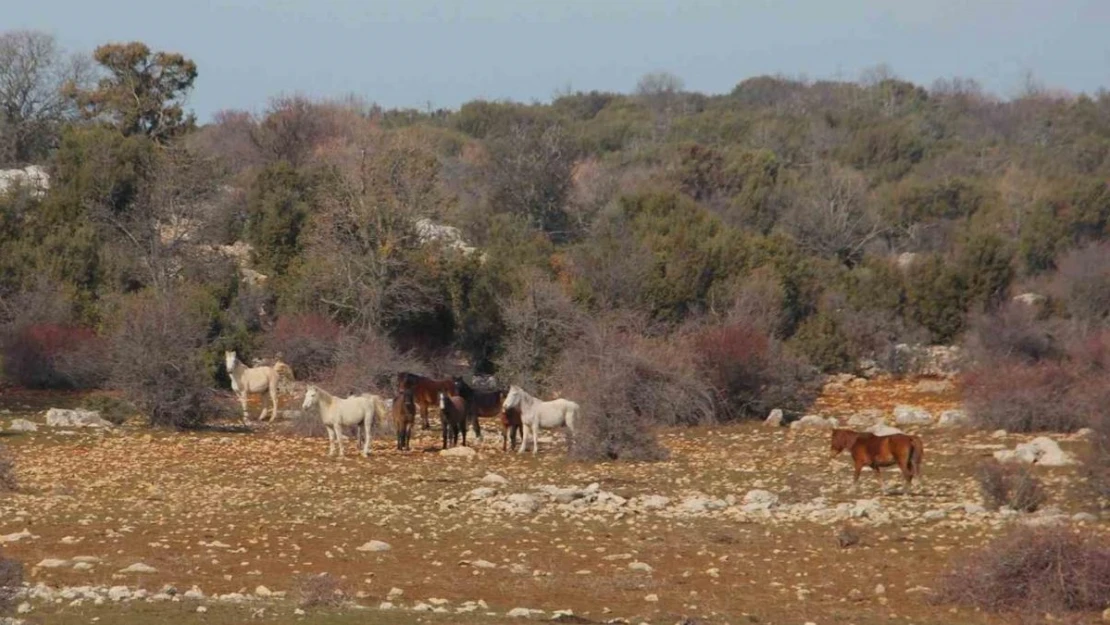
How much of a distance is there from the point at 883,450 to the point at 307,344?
2040cm

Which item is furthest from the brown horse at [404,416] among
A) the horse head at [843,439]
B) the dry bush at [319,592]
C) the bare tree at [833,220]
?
the bare tree at [833,220]

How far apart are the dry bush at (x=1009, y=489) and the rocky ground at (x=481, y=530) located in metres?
0.33

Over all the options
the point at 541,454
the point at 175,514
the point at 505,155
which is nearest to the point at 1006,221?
the point at 505,155

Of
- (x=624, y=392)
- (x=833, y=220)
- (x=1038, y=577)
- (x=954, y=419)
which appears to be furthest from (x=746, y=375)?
(x=833, y=220)

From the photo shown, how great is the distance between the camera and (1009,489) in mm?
Result: 21969

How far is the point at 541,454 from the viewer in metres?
29.3

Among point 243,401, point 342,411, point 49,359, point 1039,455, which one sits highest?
point 49,359

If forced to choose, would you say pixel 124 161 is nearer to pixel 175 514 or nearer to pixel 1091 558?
Result: pixel 175 514

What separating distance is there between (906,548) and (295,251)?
3345cm

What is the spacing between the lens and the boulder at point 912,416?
118 ft

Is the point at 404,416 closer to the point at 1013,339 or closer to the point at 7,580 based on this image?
the point at 7,580

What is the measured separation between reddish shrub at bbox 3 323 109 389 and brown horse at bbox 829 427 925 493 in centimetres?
2051

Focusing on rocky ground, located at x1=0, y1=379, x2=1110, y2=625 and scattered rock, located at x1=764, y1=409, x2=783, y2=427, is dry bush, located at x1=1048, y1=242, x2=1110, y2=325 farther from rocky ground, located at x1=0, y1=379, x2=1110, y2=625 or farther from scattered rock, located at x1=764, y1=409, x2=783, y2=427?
rocky ground, located at x1=0, y1=379, x2=1110, y2=625

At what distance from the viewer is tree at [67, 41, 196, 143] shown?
65.5 meters
